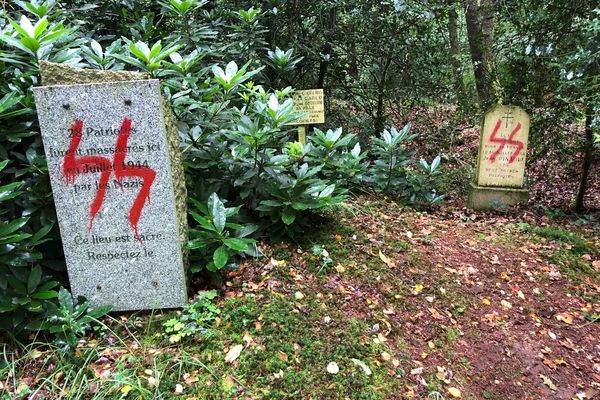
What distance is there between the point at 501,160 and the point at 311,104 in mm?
2445

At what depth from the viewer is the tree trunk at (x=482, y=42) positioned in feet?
18.9

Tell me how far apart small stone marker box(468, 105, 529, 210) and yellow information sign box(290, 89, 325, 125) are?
6.63ft

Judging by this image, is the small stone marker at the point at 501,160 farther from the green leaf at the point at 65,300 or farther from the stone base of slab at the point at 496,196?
the green leaf at the point at 65,300

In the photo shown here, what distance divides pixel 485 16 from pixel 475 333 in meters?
4.60

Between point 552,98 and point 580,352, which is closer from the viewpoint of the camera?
point 580,352

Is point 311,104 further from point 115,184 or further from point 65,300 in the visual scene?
point 65,300

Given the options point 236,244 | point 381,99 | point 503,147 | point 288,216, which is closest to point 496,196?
point 503,147

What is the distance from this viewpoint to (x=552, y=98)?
5.12 metres

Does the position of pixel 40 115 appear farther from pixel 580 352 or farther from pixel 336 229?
pixel 580 352

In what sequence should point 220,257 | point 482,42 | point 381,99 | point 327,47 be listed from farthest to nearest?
point 482,42 → point 381,99 → point 327,47 → point 220,257

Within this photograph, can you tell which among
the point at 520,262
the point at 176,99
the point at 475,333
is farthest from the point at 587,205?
the point at 176,99

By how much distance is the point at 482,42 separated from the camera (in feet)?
21.5

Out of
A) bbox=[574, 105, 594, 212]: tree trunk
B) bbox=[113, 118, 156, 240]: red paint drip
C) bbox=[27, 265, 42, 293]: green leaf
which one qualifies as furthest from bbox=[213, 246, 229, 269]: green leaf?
bbox=[574, 105, 594, 212]: tree trunk

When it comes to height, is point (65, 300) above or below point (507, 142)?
below
